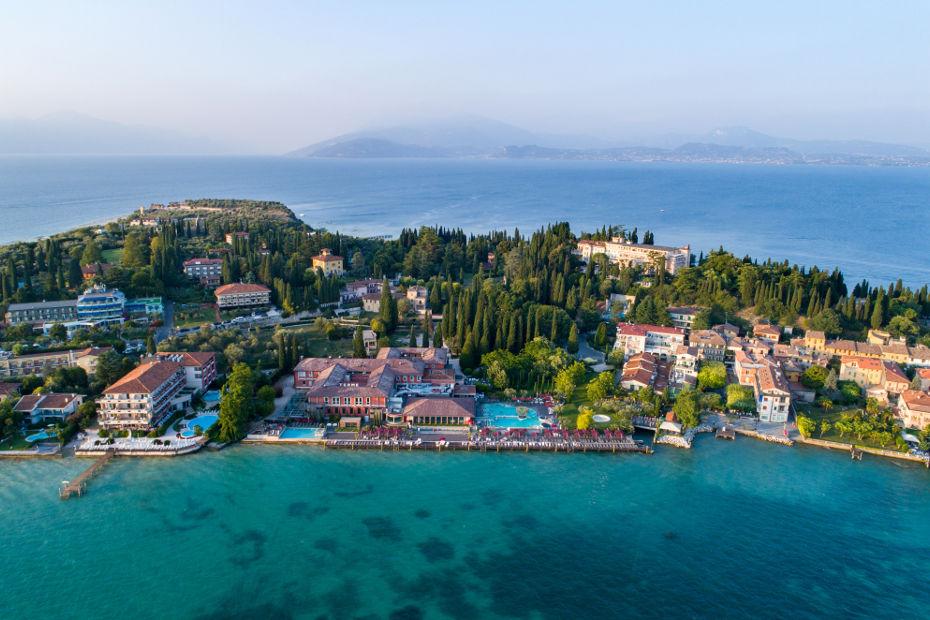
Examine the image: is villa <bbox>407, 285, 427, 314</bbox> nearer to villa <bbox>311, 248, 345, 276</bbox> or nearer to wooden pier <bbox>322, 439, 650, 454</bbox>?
villa <bbox>311, 248, 345, 276</bbox>

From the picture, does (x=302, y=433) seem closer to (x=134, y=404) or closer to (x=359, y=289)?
(x=134, y=404)

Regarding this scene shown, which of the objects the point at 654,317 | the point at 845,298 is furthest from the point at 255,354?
the point at 845,298

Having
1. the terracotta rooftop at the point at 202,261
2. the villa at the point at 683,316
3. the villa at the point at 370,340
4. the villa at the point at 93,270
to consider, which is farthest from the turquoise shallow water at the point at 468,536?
the terracotta rooftop at the point at 202,261

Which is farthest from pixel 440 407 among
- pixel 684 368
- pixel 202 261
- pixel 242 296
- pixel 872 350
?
pixel 202 261

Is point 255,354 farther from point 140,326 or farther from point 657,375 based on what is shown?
point 657,375

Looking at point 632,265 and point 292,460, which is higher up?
point 632,265
